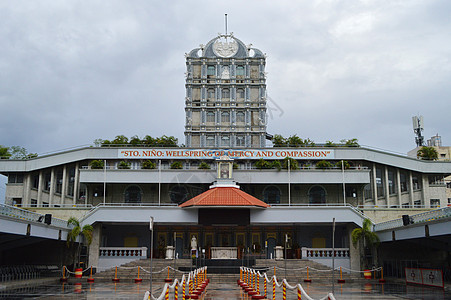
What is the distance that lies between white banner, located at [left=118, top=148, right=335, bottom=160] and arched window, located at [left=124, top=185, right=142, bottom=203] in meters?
4.17

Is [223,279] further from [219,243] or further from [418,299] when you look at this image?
[418,299]

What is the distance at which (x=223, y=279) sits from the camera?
123 feet

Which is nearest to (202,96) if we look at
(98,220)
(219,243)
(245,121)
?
(245,121)

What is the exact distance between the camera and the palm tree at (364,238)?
42.0 metres

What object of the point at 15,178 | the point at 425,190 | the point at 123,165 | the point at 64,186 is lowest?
the point at 425,190

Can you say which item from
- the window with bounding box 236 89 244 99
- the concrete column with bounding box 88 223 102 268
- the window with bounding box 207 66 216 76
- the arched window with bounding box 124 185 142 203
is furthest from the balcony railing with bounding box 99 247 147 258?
the window with bounding box 207 66 216 76

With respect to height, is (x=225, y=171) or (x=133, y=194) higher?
(x=225, y=171)

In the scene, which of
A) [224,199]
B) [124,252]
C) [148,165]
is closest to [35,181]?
[148,165]

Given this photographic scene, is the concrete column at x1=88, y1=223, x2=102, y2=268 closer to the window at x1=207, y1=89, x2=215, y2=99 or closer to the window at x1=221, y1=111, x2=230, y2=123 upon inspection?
the window at x1=221, y1=111, x2=230, y2=123

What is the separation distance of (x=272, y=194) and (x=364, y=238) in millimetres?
16021

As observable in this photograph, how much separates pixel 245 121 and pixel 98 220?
32.7 meters

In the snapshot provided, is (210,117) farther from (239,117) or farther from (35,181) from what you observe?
(35,181)

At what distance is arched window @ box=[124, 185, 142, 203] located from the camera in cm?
5697

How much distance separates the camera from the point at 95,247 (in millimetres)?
45281
